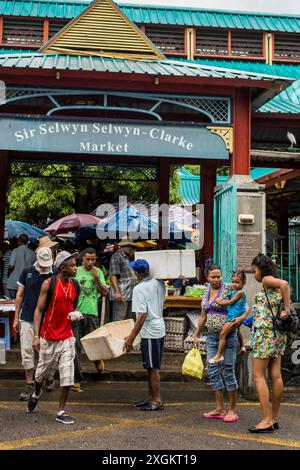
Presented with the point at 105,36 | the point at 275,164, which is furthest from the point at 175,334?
the point at 275,164

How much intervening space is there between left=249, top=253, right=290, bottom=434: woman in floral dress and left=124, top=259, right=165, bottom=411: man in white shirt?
1.31 meters

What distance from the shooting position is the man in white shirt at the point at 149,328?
7.36 m

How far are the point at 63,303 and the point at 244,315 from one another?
2025mm

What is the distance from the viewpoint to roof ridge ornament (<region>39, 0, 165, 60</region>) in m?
10.4

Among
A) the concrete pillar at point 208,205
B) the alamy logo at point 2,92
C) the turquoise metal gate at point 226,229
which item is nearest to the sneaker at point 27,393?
the turquoise metal gate at point 226,229

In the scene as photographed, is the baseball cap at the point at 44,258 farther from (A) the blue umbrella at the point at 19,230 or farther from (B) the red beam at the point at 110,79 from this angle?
(A) the blue umbrella at the point at 19,230

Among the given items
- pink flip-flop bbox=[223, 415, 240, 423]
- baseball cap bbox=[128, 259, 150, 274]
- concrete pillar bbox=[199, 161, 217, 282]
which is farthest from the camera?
concrete pillar bbox=[199, 161, 217, 282]

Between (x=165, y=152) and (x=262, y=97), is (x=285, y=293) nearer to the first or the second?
(x=165, y=152)

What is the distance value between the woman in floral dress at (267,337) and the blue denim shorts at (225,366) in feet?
1.51

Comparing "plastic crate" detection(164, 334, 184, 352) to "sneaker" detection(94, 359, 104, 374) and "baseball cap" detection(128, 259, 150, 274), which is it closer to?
Answer: "sneaker" detection(94, 359, 104, 374)

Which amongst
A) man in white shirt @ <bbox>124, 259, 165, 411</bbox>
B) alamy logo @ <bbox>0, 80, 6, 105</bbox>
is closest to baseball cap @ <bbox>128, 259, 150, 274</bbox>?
man in white shirt @ <bbox>124, 259, 165, 411</bbox>

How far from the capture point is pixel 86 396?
813cm
